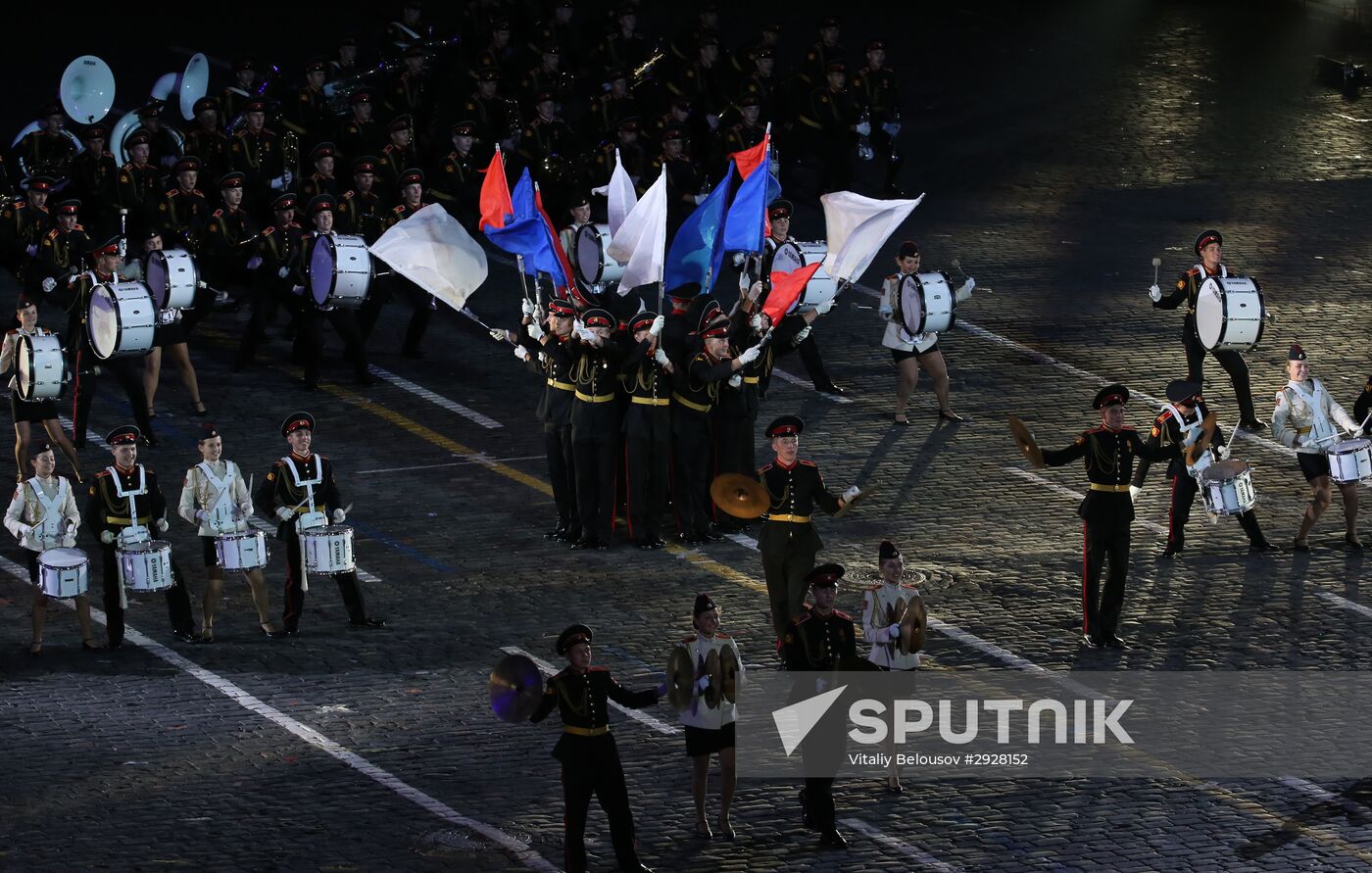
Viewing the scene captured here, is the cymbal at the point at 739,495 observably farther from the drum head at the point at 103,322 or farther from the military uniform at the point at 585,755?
the drum head at the point at 103,322

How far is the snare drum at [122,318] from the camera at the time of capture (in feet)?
83.5

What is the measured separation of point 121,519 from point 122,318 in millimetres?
4658

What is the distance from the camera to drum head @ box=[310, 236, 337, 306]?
27.8 metres

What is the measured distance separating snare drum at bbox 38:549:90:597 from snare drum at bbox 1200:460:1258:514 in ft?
→ 30.9

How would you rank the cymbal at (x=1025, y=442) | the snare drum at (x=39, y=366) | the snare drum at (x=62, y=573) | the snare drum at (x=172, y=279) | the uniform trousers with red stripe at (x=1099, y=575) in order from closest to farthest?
the cymbal at (x=1025, y=442) < the snare drum at (x=62, y=573) < the uniform trousers with red stripe at (x=1099, y=575) < the snare drum at (x=39, y=366) < the snare drum at (x=172, y=279)

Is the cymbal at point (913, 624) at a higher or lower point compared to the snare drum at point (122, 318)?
lower

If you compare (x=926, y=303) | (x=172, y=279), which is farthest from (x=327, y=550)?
(x=926, y=303)

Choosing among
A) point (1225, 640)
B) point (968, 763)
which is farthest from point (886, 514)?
point (968, 763)

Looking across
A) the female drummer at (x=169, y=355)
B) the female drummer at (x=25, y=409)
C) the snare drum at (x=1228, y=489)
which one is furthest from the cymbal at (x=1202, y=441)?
the female drummer at (x=25, y=409)

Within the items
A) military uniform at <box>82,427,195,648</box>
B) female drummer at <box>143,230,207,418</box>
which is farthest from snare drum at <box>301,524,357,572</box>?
female drummer at <box>143,230,207,418</box>

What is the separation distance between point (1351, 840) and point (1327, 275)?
51.4ft

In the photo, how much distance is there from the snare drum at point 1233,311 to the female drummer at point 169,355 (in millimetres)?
10374

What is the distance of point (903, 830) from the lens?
690 inches

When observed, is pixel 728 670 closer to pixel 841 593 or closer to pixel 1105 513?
pixel 1105 513
